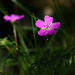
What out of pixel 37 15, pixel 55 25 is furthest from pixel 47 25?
pixel 37 15

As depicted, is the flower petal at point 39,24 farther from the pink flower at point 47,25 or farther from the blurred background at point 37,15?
the blurred background at point 37,15

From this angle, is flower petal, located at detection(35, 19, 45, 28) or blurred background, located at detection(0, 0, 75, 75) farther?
blurred background, located at detection(0, 0, 75, 75)

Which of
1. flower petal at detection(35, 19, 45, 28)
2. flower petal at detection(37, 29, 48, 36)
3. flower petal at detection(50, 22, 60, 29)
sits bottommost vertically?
flower petal at detection(37, 29, 48, 36)

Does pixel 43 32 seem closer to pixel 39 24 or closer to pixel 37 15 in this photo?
pixel 39 24

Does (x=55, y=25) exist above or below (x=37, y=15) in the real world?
below

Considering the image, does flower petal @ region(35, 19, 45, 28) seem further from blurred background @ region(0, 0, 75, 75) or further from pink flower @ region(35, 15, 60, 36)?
blurred background @ region(0, 0, 75, 75)

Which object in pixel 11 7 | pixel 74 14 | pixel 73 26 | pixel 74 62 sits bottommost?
pixel 74 62

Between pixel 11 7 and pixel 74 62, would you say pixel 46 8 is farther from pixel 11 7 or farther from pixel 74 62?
pixel 74 62

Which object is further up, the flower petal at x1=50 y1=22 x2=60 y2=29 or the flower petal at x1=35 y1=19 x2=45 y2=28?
the flower petal at x1=35 y1=19 x2=45 y2=28

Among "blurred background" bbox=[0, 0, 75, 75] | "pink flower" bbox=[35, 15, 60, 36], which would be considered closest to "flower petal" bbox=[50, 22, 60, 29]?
"pink flower" bbox=[35, 15, 60, 36]

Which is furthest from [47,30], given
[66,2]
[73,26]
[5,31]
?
[66,2]

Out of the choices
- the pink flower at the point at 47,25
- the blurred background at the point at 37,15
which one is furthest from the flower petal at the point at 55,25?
the blurred background at the point at 37,15
